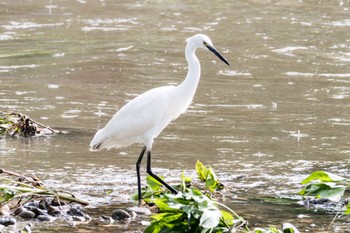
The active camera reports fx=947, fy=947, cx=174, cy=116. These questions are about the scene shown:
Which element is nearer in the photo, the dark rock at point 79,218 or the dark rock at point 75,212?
the dark rock at point 79,218

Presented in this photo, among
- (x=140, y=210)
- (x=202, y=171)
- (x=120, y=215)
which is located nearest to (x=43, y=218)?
(x=120, y=215)

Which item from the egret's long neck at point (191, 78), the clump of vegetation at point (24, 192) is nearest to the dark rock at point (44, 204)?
the clump of vegetation at point (24, 192)

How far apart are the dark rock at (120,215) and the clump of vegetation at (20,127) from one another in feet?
11.0

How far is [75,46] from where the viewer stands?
57.9 ft

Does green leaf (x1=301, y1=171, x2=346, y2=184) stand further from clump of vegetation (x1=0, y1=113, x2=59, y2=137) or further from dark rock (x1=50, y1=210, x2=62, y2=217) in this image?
clump of vegetation (x1=0, y1=113, x2=59, y2=137)

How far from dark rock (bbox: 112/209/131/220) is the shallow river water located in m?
0.28

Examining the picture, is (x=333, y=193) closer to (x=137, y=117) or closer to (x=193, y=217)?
(x=193, y=217)

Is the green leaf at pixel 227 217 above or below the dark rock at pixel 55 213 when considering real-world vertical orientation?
above

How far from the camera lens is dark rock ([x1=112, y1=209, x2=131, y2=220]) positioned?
25.5 feet

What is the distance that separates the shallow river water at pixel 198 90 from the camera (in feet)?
31.0

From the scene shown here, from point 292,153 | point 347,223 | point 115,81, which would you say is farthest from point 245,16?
point 347,223

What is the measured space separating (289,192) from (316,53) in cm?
833

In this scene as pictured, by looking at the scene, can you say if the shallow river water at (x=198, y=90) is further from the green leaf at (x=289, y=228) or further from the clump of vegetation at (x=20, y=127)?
the green leaf at (x=289, y=228)

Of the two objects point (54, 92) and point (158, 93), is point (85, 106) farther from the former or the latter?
point (158, 93)
